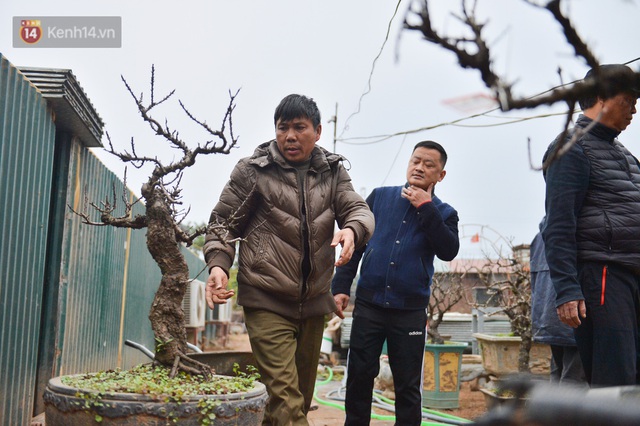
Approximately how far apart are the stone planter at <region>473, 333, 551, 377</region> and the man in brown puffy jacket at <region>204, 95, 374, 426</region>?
443 centimetres

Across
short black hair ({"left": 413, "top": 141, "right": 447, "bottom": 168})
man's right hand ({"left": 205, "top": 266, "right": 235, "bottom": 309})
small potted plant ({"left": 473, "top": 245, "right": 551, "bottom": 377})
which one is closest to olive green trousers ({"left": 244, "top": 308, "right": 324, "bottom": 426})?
man's right hand ({"left": 205, "top": 266, "right": 235, "bottom": 309})

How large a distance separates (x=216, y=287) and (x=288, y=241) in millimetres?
468

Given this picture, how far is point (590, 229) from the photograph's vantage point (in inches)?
115

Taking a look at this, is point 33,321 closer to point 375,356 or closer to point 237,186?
point 237,186

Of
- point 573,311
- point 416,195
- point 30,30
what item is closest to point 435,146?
point 416,195

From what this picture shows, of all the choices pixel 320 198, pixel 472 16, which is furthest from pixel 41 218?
pixel 472 16

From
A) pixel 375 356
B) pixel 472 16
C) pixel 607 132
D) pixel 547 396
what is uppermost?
pixel 607 132

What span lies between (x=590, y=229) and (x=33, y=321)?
3.37 m

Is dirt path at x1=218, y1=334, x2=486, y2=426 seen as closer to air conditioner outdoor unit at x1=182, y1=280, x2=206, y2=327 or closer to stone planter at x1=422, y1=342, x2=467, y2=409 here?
stone planter at x1=422, y1=342, x2=467, y2=409

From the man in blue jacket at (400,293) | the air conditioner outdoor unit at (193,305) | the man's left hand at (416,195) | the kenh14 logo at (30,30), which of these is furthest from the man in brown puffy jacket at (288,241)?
the air conditioner outdoor unit at (193,305)

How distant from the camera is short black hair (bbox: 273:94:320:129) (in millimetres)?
3406

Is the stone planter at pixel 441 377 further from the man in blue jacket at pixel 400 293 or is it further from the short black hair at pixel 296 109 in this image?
the short black hair at pixel 296 109

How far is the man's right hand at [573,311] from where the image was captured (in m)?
2.76

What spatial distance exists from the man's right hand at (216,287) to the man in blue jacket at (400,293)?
39.7 inches
